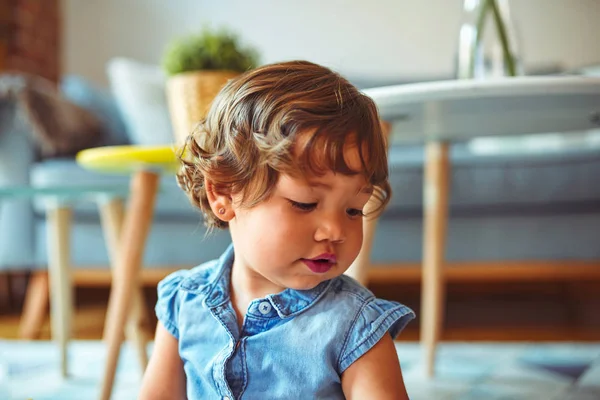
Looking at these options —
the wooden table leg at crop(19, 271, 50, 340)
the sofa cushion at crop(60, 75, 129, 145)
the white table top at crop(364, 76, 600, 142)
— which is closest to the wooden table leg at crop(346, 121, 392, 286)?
the white table top at crop(364, 76, 600, 142)

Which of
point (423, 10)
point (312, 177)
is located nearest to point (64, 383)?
point (312, 177)

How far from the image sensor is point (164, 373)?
2.35ft

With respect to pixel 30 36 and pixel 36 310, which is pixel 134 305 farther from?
pixel 30 36

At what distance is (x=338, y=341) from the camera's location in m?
0.61

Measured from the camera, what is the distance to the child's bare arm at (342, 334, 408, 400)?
0.60m

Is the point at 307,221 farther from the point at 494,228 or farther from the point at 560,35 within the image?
the point at 560,35

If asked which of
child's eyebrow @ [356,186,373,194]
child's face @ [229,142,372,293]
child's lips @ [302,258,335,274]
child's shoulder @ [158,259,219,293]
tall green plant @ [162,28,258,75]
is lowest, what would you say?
child's shoulder @ [158,259,219,293]

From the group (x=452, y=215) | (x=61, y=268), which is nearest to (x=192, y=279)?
(x=61, y=268)

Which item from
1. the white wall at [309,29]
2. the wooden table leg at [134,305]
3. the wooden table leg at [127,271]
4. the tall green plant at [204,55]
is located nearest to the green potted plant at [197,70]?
the tall green plant at [204,55]

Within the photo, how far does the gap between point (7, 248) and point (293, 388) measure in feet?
4.61

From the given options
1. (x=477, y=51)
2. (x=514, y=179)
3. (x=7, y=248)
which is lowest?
(x=7, y=248)

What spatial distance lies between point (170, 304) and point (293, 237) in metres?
0.22

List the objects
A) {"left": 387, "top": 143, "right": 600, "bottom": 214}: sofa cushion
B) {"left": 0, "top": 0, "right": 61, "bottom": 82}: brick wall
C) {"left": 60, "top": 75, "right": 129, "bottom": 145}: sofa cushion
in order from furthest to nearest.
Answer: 1. {"left": 0, "top": 0, "right": 61, "bottom": 82}: brick wall
2. {"left": 60, "top": 75, "right": 129, "bottom": 145}: sofa cushion
3. {"left": 387, "top": 143, "right": 600, "bottom": 214}: sofa cushion

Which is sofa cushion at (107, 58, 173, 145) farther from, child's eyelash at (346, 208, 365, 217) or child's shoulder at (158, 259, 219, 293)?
child's eyelash at (346, 208, 365, 217)
